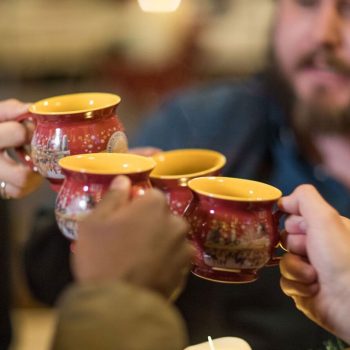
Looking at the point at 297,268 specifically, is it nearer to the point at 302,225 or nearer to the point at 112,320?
the point at 302,225

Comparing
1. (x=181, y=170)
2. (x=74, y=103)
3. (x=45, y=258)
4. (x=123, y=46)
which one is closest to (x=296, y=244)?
(x=181, y=170)

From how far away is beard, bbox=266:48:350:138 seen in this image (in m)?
1.52

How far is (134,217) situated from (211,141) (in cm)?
103

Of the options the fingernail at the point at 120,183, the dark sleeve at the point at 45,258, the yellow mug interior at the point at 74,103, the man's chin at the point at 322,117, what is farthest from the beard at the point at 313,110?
the fingernail at the point at 120,183

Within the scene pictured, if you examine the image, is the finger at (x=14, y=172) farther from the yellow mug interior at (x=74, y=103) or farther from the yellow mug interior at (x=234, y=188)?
the yellow mug interior at (x=234, y=188)

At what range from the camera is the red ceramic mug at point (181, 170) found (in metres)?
0.80

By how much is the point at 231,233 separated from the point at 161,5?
2115 millimetres

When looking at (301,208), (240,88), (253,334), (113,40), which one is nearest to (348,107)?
(240,88)

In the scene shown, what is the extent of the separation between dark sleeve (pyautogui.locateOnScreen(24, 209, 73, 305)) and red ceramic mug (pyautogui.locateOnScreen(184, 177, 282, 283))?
1.59ft

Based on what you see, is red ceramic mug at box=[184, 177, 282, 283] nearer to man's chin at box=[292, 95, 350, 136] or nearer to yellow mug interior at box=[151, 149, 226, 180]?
yellow mug interior at box=[151, 149, 226, 180]

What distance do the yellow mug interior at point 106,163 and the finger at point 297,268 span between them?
193 mm

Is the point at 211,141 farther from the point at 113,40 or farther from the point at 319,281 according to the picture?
the point at 113,40

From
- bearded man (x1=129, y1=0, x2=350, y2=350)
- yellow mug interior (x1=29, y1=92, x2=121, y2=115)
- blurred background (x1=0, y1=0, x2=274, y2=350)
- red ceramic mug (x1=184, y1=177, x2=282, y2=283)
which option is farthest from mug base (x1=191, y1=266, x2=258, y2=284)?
blurred background (x1=0, y1=0, x2=274, y2=350)

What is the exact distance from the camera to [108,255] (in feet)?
1.76
